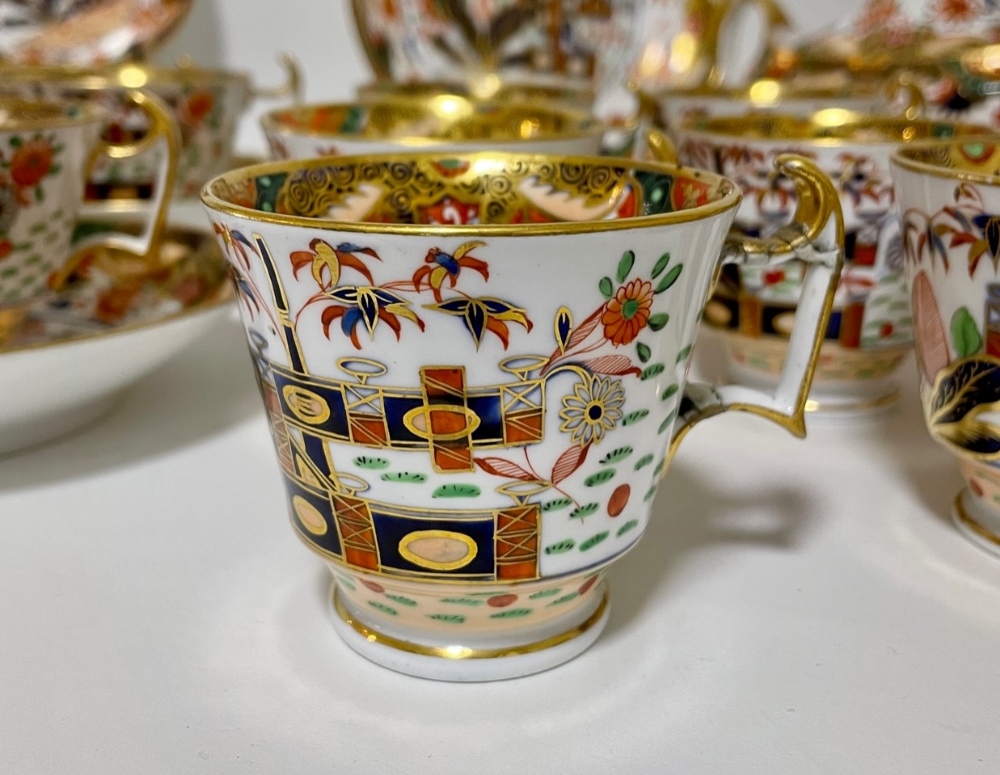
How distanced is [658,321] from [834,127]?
444 mm

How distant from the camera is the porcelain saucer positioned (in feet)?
1.55

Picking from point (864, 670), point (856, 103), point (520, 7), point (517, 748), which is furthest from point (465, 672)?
point (520, 7)

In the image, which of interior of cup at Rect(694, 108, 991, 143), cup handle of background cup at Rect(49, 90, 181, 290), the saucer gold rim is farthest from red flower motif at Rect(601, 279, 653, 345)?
cup handle of background cup at Rect(49, 90, 181, 290)

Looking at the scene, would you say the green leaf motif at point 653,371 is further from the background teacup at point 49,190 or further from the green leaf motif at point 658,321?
the background teacup at point 49,190

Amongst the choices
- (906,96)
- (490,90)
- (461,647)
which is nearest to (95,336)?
(461,647)

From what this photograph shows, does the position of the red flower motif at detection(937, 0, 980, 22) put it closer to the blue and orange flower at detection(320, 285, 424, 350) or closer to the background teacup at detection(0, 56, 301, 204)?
the background teacup at detection(0, 56, 301, 204)

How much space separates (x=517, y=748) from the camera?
1.05 feet

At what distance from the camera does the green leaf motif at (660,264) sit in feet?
0.99

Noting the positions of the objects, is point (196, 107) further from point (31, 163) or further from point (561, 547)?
point (561, 547)

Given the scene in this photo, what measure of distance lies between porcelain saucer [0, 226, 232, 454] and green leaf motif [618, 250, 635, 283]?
0.99ft

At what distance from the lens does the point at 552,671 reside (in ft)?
1.19

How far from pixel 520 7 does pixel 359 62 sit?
0.76 feet

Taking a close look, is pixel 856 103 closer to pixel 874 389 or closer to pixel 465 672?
pixel 874 389

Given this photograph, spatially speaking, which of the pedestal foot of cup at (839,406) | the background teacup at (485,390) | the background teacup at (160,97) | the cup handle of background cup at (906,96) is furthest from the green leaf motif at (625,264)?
the background teacup at (160,97)
